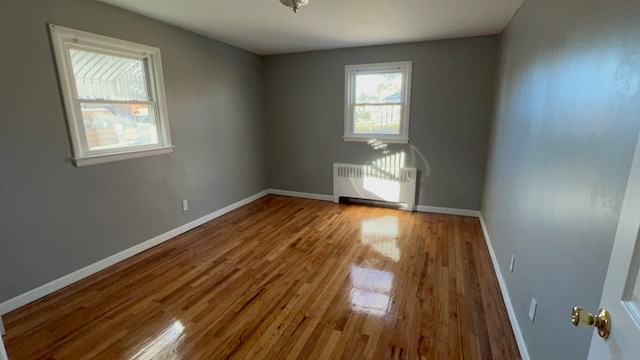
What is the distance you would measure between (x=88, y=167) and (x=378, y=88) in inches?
140

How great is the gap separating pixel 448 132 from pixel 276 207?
2.73m

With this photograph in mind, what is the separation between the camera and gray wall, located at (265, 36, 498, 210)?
3.76 meters

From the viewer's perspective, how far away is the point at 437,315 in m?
2.07

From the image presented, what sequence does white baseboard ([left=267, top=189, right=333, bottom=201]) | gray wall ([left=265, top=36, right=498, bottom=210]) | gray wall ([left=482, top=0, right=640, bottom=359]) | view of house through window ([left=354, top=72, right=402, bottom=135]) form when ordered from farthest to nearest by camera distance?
white baseboard ([left=267, top=189, right=333, bottom=201]) < view of house through window ([left=354, top=72, right=402, bottom=135]) < gray wall ([left=265, top=36, right=498, bottom=210]) < gray wall ([left=482, top=0, right=640, bottom=359])

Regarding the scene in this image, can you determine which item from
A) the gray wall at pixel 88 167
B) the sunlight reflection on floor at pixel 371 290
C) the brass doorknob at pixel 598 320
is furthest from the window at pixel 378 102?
the brass doorknob at pixel 598 320

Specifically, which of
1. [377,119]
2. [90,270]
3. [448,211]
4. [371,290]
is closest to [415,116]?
[377,119]

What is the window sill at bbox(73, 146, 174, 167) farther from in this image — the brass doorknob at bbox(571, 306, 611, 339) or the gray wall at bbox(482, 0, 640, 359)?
the gray wall at bbox(482, 0, 640, 359)

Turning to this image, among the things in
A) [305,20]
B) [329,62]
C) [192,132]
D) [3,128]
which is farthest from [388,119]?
[3,128]

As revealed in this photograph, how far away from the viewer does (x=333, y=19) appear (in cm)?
295

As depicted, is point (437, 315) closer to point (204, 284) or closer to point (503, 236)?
point (503, 236)

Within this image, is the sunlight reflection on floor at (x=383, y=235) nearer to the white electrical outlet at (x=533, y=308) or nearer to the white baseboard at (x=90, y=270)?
the white electrical outlet at (x=533, y=308)

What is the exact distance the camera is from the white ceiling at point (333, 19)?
2.57m

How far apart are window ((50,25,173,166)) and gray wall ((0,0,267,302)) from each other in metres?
0.08

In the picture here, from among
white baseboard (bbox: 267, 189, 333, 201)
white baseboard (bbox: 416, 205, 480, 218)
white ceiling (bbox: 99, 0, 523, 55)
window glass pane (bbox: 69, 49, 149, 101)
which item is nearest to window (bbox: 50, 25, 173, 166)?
window glass pane (bbox: 69, 49, 149, 101)
